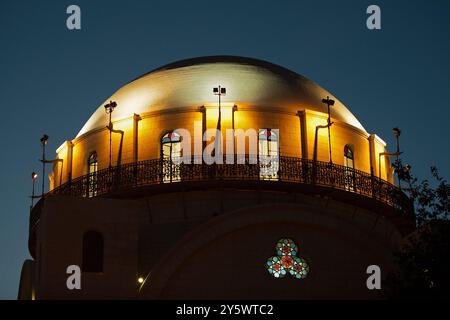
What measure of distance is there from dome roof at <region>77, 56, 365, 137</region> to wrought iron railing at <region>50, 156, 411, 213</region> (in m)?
2.24

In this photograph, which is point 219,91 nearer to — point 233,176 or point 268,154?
point 268,154

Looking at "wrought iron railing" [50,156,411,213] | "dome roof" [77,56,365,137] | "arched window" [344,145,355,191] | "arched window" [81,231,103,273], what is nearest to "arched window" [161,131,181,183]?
"wrought iron railing" [50,156,411,213]

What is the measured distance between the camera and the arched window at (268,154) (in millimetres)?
33719

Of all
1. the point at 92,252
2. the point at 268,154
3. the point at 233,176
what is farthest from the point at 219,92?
the point at 92,252

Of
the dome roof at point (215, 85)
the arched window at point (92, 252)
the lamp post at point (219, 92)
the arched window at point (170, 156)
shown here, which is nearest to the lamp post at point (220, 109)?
the lamp post at point (219, 92)

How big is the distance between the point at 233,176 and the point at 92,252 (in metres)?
5.00

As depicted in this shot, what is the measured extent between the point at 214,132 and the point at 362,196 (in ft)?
15.3

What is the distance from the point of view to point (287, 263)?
3175 cm

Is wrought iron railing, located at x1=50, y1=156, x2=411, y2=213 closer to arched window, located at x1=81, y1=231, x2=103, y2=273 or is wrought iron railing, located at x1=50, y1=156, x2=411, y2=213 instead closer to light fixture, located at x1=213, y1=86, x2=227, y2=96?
light fixture, located at x1=213, y1=86, x2=227, y2=96

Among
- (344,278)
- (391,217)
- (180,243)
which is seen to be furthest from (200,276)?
(391,217)

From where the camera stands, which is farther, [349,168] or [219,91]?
[219,91]
